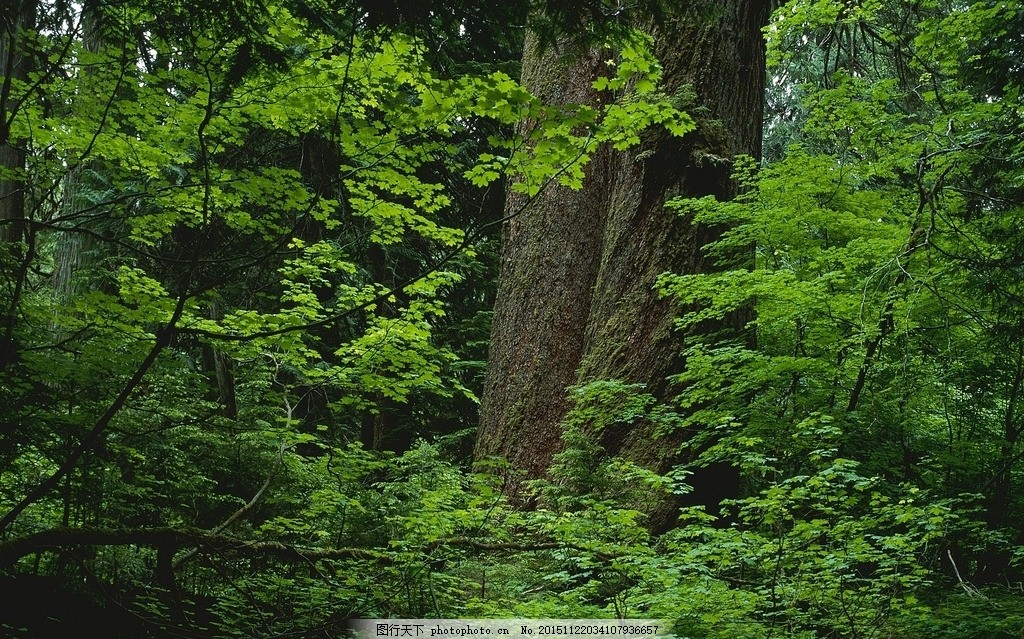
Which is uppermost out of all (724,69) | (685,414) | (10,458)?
(724,69)

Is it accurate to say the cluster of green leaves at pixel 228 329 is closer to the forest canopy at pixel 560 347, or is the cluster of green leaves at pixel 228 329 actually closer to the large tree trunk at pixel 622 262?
the forest canopy at pixel 560 347

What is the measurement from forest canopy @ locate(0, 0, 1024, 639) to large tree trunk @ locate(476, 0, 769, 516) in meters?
0.03

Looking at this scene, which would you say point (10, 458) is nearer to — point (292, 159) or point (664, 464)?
point (664, 464)

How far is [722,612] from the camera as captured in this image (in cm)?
338

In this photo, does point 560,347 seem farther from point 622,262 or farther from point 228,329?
point 228,329

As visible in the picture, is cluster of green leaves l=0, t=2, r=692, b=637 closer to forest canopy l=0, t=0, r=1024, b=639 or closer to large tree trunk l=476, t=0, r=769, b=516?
forest canopy l=0, t=0, r=1024, b=639

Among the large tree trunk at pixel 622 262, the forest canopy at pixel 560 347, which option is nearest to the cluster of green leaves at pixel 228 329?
the forest canopy at pixel 560 347

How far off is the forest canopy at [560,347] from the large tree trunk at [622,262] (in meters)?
Answer: 0.03

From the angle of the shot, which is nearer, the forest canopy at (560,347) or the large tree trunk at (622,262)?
the forest canopy at (560,347)

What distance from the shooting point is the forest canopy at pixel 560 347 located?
365 centimetres

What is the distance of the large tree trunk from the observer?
568 cm

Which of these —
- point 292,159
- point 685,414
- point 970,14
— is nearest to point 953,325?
point 685,414

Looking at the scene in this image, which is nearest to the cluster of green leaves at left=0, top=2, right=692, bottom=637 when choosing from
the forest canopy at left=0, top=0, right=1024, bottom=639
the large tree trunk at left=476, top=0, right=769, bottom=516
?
the forest canopy at left=0, top=0, right=1024, bottom=639

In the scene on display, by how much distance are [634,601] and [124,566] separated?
3.26 meters
